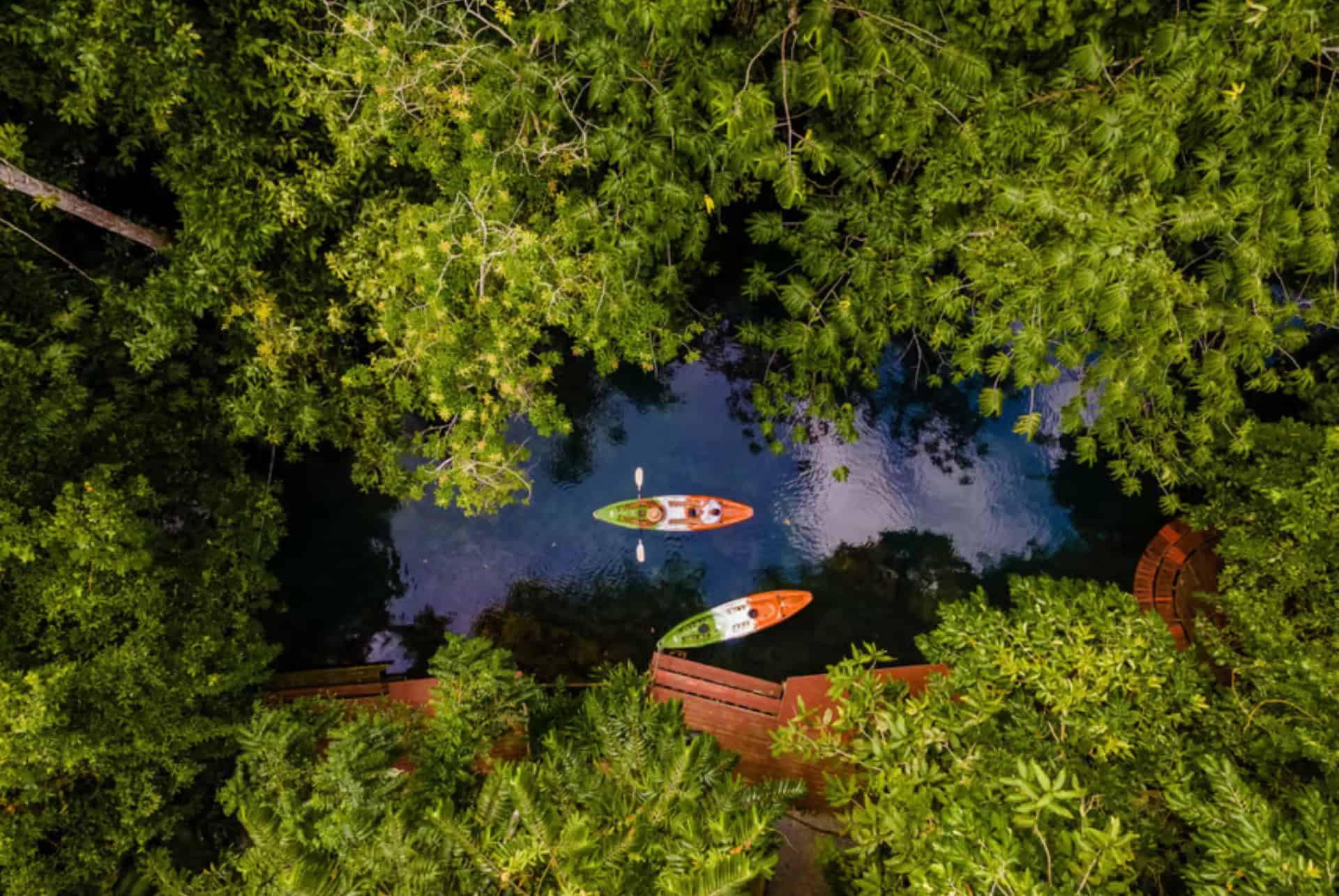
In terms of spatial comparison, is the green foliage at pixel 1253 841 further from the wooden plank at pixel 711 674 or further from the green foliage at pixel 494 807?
the wooden plank at pixel 711 674

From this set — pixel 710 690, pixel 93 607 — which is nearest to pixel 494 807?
pixel 93 607

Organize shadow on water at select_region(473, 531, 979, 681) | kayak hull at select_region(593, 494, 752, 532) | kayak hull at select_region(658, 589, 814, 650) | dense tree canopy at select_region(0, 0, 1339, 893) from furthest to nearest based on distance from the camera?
kayak hull at select_region(593, 494, 752, 532) → kayak hull at select_region(658, 589, 814, 650) → shadow on water at select_region(473, 531, 979, 681) → dense tree canopy at select_region(0, 0, 1339, 893)

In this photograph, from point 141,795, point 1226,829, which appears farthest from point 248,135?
point 1226,829

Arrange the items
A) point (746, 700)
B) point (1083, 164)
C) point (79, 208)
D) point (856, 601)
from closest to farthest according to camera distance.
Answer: point (1083, 164)
point (79, 208)
point (746, 700)
point (856, 601)

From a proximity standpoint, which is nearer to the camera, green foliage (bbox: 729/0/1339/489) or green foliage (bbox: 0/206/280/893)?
green foliage (bbox: 729/0/1339/489)

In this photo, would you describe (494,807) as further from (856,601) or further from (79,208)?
(856,601)

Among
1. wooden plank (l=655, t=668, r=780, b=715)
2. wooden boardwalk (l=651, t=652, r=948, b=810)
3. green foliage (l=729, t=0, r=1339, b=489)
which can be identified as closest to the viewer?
green foliage (l=729, t=0, r=1339, b=489)

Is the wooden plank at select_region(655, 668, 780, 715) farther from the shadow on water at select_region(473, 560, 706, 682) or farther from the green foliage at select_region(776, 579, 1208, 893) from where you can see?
the green foliage at select_region(776, 579, 1208, 893)

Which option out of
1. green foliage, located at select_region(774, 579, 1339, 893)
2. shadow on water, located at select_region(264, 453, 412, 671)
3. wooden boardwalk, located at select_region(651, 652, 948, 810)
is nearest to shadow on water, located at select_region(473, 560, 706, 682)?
wooden boardwalk, located at select_region(651, 652, 948, 810)
